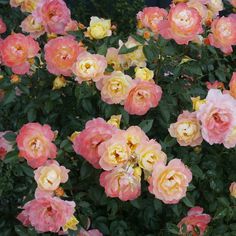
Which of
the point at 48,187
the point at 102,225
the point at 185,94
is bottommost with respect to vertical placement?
the point at 102,225

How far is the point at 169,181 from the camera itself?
170 centimetres

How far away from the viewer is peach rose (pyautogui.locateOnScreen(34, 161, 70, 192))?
1708mm

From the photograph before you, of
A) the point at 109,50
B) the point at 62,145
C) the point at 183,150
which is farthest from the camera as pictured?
the point at 109,50

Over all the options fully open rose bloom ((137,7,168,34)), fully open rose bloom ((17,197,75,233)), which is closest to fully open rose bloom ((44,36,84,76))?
fully open rose bloom ((137,7,168,34))

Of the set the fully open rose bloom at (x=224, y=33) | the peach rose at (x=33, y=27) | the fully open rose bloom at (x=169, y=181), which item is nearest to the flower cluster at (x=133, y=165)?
the fully open rose bloom at (x=169, y=181)

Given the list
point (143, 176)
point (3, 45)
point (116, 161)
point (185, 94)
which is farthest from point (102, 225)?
point (3, 45)

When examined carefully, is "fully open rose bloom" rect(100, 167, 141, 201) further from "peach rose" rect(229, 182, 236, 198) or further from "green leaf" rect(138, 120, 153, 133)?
"peach rose" rect(229, 182, 236, 198)

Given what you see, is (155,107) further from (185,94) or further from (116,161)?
(116,161)

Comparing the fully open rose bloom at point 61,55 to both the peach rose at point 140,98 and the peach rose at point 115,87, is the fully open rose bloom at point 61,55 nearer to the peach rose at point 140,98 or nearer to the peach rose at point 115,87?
the peach rose at point 115,87

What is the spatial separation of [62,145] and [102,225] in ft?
1.15

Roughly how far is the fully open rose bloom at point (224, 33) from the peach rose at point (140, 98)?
39 cm

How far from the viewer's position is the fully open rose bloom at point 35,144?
1.72 m

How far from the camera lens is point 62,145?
1.80 m

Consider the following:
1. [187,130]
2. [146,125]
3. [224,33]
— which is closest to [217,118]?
[187,130]
